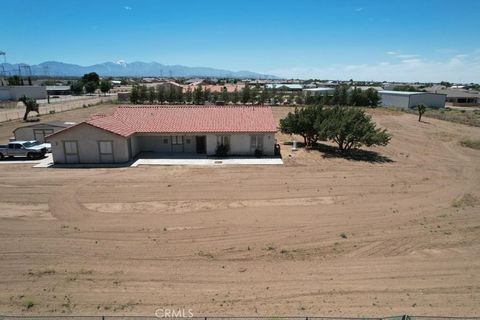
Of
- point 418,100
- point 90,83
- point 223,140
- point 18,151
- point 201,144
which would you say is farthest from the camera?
point 90,83

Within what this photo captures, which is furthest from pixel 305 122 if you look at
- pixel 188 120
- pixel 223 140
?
pixel 188 120

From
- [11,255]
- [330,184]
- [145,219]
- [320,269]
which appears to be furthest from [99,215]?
[330,184]

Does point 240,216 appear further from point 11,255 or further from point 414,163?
point 414,163

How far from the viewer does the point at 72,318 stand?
29.5 ft

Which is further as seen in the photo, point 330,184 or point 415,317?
point 330,184

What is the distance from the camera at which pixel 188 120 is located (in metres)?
30.0

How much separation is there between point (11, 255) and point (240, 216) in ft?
30.4

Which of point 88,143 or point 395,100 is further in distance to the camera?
point 395,100

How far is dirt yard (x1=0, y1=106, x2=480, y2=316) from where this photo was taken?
10547mm

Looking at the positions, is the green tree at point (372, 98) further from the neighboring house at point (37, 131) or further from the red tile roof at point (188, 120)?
the neighboring house at point (37, 131)

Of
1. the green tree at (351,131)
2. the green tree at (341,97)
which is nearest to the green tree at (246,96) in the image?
the green tree at (341,97)

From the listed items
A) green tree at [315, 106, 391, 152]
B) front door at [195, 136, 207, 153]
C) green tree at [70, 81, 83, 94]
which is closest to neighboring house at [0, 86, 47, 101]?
green tree at [70, 81, 83, 94]

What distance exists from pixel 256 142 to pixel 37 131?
19.2m

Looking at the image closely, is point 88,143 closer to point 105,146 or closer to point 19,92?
point 105,146
